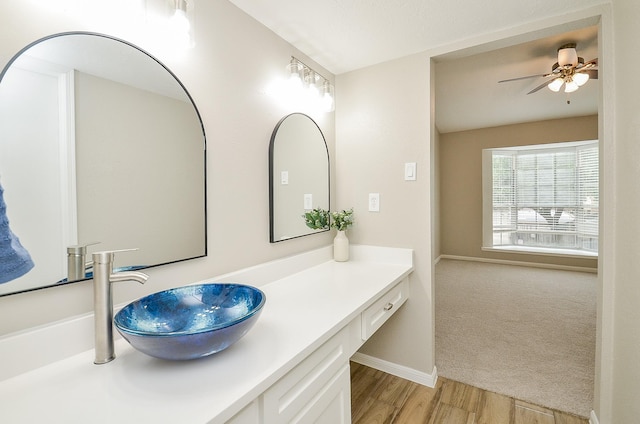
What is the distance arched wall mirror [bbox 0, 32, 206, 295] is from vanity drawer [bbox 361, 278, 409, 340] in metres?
0.82

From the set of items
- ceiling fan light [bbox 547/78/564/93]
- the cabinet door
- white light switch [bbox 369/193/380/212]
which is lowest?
the cabinet door

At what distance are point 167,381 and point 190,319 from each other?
0.30m

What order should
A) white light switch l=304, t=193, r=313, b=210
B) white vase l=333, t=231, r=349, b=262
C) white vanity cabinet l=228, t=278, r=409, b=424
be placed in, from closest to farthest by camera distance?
white vanity cabinet l=228, t=278, r=409, b=424 → white light switch l=304, t=193, r=313, b=210 → white vase l=333, t=231, r=349, b=262

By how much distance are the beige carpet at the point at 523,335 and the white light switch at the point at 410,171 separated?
1.40m

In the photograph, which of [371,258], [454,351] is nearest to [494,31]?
A: [371,258]

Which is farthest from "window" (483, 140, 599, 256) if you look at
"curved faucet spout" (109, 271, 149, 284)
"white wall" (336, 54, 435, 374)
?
"curved faucet spout" (109, 271, 149, 284)

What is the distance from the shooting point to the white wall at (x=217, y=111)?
845 millimetres

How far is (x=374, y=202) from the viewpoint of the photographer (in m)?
2.12

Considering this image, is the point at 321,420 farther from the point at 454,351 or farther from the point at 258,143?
the point at 454,351

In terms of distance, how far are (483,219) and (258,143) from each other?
497 centimetres

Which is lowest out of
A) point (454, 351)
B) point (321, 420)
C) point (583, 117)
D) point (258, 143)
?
point (454, 351)

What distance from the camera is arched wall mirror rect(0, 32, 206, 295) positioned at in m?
0.82

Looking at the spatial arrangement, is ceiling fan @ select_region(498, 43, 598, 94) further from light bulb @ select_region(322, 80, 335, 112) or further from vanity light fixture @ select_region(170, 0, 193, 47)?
vanity light fixture @ select_region(170, 0, 193, 47)

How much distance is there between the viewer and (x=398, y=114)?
1.99 m
